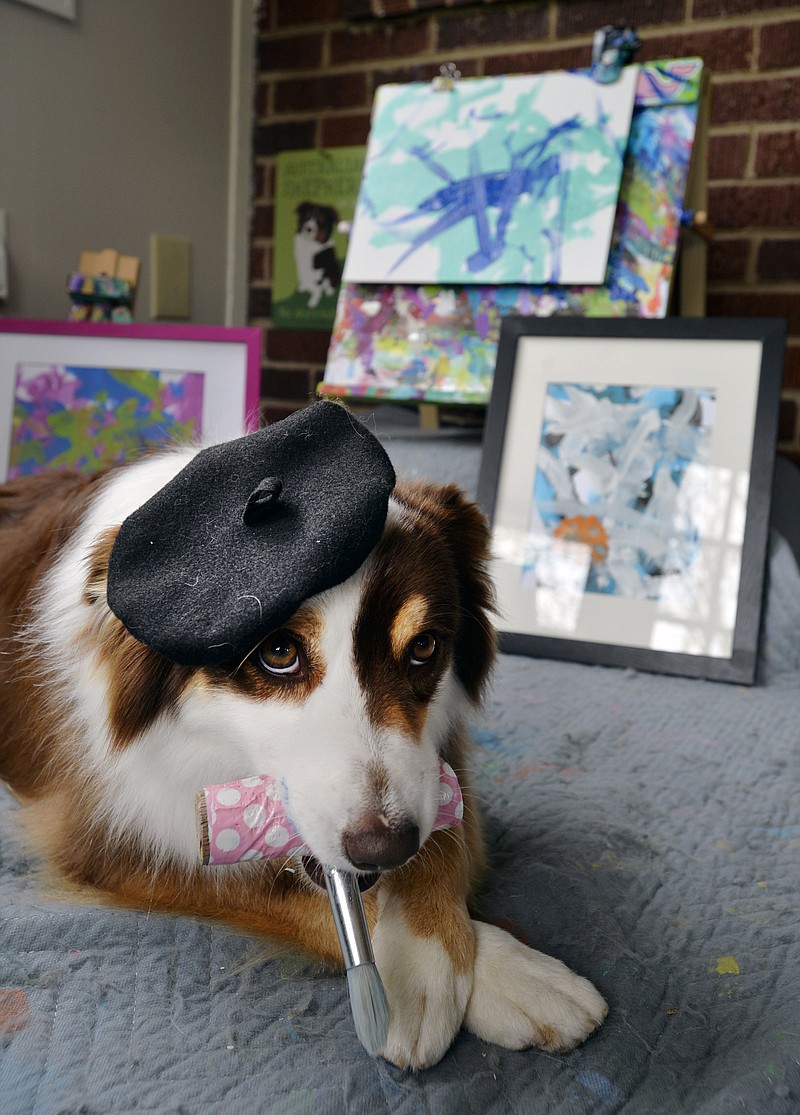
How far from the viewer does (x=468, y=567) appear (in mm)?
1116

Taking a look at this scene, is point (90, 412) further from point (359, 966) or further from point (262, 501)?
point (359, 966)

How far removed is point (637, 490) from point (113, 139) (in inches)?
74.8

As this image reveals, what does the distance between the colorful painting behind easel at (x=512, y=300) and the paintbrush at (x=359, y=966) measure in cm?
168

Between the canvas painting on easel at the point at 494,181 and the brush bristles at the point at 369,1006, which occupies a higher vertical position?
the canvas painting on easel at the point at 494,181

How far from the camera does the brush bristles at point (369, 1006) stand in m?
0.75

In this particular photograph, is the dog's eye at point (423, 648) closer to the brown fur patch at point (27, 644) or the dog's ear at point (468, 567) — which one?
the dog's ear at point (468, 567)

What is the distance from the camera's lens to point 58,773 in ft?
3.79

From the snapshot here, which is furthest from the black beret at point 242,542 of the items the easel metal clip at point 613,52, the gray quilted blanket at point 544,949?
the easel metal clip at point 613,52

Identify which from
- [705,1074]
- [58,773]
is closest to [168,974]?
[58,773]

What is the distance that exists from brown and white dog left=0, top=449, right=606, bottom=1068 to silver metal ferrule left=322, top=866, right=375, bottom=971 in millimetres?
50

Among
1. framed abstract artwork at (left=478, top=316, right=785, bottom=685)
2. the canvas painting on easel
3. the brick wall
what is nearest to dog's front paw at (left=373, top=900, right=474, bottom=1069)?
framed abstract artwork at (left=478, top=316, right=785, bottom=685)

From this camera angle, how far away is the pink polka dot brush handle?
0.85 meters

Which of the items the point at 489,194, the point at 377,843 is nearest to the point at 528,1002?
the point at 377,843

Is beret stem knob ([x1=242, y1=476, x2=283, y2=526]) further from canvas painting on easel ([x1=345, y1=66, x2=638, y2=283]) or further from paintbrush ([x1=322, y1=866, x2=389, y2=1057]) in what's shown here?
canvas painting on easel ([x1=345, y1=66, x2=638, y2=283])
